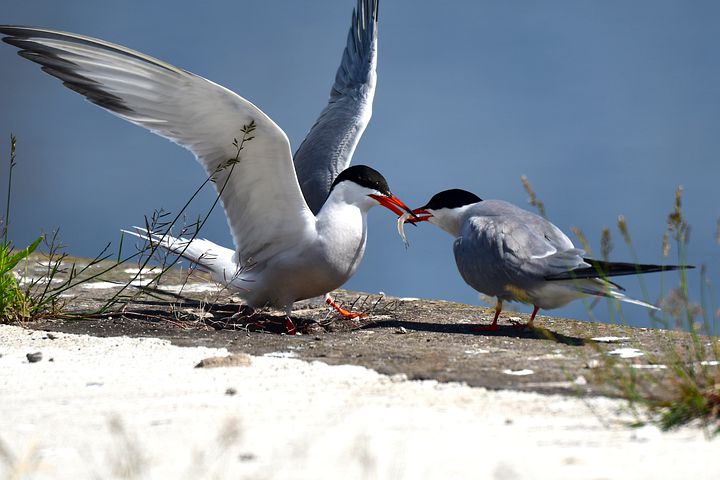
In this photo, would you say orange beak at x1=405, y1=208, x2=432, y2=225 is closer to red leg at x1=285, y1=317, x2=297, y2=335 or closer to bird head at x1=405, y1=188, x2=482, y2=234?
bird head at x1=405, y1=188, x2=482, y2=234

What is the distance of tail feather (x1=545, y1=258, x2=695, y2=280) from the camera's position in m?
4.23

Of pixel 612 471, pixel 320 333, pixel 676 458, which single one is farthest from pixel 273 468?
pixel 320 333

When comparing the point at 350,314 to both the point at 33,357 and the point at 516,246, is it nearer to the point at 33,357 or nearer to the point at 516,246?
the point at 516,246

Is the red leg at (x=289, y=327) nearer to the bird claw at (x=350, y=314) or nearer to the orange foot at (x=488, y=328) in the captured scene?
the bird claw at (x=350, y=314)

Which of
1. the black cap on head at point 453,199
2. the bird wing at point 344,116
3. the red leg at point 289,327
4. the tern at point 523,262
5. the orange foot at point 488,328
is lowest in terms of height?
the red leg at point 289,327

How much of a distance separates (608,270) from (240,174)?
222cm

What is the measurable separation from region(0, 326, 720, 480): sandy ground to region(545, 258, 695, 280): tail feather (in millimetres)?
1503

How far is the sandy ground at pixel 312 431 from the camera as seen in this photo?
208 centimetres

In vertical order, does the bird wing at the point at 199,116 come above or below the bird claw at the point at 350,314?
above

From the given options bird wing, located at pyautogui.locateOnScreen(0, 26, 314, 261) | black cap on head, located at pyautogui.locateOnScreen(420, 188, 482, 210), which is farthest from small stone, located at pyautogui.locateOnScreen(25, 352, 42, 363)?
black cap on head, located at pyautogui.locateOnScreen(420, 188, 482, 210)

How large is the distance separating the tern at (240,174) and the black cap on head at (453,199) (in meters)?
0.29

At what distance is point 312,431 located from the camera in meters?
2.45

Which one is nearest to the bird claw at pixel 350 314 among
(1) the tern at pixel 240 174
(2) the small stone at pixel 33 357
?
(1) the tern at pixel 240 174

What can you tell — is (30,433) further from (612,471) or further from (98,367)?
(612,471)
